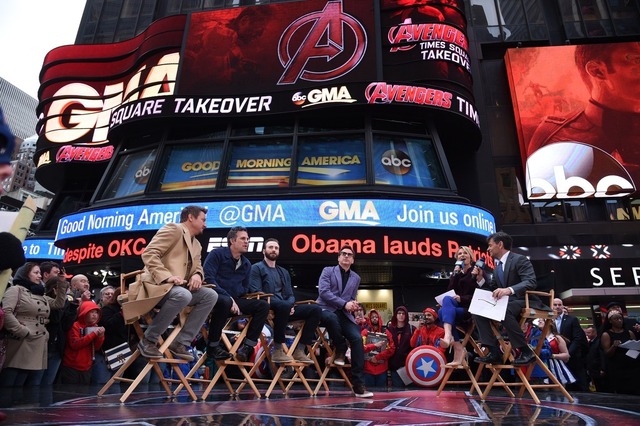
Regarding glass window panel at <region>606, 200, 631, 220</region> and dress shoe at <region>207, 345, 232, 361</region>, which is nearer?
dress shoe at <region>207, 345, 232, 361</region>

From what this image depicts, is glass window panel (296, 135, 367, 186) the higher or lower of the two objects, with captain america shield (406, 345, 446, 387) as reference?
higher

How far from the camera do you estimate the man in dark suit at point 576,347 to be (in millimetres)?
8770

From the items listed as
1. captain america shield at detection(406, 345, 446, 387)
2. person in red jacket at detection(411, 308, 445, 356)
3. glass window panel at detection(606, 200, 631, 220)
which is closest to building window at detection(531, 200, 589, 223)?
glass window panel at detection(606, 200, 631, 220)

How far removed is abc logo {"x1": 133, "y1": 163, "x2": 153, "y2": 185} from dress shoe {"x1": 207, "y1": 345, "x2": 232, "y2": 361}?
1064 cm

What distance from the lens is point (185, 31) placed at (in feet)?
56.9

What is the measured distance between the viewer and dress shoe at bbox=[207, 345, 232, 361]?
17.7ft

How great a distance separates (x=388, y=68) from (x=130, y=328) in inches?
490

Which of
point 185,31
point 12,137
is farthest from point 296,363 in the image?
point 185,31

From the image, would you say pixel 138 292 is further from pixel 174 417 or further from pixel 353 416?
pixel 353 416

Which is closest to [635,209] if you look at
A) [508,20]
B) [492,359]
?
[508,20]

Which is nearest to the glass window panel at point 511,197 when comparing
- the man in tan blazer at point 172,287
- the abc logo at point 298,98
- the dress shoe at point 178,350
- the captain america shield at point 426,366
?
the abc logo at point 298,98

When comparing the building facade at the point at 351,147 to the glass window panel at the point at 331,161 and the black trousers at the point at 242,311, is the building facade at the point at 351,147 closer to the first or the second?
the glass window panel at the point at 331,161

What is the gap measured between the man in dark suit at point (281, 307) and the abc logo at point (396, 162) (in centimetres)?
802

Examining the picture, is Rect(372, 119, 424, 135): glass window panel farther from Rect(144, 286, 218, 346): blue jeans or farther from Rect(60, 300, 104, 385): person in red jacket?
Rect(144, 286, 218, 346): blue jeans
